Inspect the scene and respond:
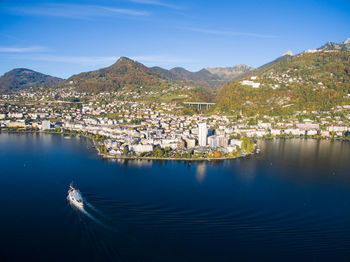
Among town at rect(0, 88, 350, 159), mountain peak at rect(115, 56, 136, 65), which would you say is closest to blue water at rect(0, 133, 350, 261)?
town at rect(0, 88, 350, 159)

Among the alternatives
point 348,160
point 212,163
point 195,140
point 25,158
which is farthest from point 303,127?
point 25,158

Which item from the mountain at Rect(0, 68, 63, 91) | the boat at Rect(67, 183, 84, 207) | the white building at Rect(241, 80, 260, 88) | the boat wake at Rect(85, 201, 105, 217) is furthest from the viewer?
the mountain at Rect(0, 68, 63, 91)

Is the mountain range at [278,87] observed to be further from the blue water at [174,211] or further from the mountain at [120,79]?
the blue water at [174,211]

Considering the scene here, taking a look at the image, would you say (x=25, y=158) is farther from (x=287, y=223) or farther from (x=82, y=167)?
(x=287, y=223)

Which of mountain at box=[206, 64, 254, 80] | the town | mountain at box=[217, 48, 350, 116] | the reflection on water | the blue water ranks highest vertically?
mountain at box=[206, 64, 254, 80]

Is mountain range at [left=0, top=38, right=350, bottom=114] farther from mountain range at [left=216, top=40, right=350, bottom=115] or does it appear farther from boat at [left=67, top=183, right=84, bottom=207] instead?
boat at [left=67, top=183, right=84, bottom=207]

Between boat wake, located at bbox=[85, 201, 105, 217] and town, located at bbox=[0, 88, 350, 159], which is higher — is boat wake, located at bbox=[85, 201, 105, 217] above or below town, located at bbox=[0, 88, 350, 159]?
below
